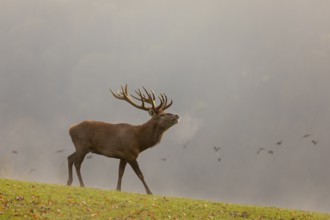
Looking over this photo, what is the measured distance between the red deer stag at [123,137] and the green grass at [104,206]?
2503 mm

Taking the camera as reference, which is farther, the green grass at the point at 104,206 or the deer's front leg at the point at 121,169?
the deer's front leg at the point at 121,169

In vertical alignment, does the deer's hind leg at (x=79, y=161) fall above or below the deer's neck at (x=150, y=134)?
below

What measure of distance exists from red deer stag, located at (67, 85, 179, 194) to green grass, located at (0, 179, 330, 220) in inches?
98.6

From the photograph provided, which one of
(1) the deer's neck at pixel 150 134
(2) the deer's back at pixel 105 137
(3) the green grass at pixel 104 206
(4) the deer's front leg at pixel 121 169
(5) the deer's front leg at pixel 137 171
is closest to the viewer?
(3) the green grass at pixel 104 206

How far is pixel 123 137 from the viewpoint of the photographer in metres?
24.0

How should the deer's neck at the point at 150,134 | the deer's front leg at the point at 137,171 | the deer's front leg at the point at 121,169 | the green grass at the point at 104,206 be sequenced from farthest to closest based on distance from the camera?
1. the deer's neck at the point at 150,134
2. the deer's front leg at the point at 121,169
3. the deer's front leg at the point at 137,171
4. the green grass at the point at 104,206

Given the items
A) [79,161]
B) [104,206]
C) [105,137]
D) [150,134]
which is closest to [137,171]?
[150,134]

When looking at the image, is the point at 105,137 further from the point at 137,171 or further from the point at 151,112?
the point at 151,112

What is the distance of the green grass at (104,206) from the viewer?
17625 mm

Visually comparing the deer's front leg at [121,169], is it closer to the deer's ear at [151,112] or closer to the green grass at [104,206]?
the green grass at [104,206]

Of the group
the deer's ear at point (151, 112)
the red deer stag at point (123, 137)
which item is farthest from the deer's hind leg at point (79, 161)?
the deer's ear at point (151, 112)

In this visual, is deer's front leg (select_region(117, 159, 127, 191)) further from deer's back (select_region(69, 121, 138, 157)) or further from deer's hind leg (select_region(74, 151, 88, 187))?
deer's hind leg (select_region(74, 151, 88, 187))

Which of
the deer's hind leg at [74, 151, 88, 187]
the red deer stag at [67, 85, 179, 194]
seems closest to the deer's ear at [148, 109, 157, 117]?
the red deer stag at [67, 85, 179, 194]

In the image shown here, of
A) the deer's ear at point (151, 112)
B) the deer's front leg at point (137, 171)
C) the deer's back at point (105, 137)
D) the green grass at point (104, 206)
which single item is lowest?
the green grass at point (104, 206)
